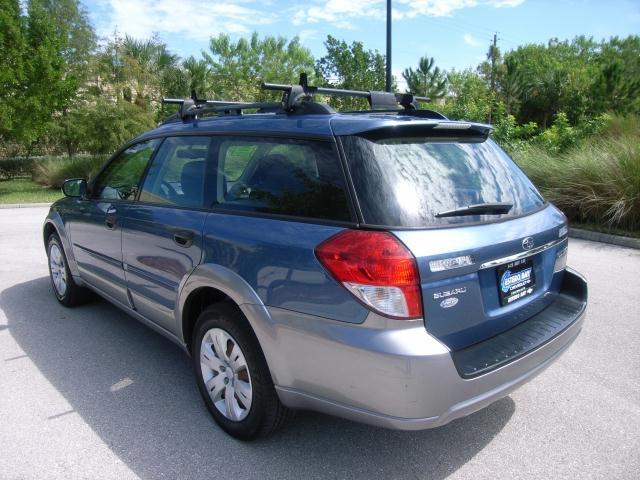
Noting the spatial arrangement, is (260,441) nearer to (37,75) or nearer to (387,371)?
(387,371)

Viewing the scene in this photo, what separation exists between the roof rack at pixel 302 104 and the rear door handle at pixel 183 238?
3.00 feet

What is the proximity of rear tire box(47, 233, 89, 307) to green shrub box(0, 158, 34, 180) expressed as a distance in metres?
22.3

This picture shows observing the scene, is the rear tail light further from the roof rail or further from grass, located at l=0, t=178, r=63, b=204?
grass, located at l=0, t=178, r=63, b=204

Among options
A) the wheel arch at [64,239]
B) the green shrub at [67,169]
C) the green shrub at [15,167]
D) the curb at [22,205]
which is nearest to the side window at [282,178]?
the wheel arch at [64,239]

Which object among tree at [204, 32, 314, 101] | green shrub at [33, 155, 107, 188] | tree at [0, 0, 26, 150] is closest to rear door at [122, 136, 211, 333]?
tree at [0, 0, 26, 150]

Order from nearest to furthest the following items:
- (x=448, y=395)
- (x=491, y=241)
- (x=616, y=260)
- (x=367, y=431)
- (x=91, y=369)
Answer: (x=448, y=395)
(x=491, y=241)
(x=367, y=431)
(x=91, y=369)
(x=616, y=260)

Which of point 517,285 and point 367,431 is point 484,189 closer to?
point 517,285

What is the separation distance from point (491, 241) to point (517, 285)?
1.12 feet

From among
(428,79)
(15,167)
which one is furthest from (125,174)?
(428,79)

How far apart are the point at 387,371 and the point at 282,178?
114 centimetres

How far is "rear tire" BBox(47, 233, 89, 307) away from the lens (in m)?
4.86

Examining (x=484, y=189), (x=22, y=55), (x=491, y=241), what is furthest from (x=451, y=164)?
(x=22, y=55)

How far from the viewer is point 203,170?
312 cm

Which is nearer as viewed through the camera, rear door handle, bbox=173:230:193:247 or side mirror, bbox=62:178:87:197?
rear door handle, bbox=173:230:193:247
